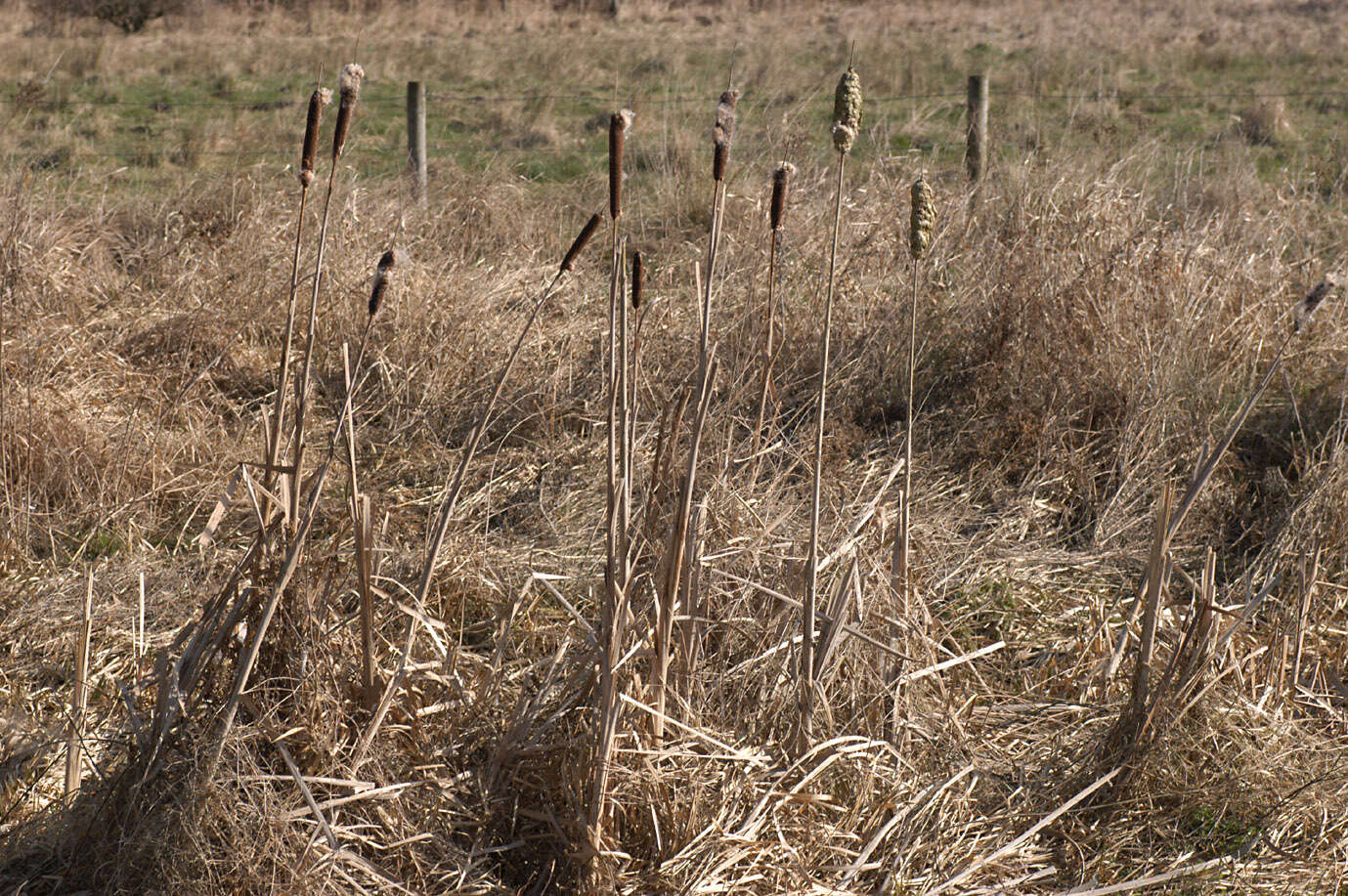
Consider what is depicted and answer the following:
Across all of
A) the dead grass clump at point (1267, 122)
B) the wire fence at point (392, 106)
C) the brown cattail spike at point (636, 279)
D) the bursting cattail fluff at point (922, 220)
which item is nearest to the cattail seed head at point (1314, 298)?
the bursting cattail fluff at point (922, 220)

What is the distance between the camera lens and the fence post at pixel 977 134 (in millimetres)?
5996

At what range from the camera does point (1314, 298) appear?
2.07m

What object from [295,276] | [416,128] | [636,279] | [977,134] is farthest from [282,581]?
[416,128]

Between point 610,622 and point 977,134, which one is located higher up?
point 977,134

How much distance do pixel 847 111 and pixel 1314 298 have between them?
911 mm

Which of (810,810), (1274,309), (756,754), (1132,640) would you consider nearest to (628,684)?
(756,754)

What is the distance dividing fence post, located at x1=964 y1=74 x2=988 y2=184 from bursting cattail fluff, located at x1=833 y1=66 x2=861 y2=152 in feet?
12.0

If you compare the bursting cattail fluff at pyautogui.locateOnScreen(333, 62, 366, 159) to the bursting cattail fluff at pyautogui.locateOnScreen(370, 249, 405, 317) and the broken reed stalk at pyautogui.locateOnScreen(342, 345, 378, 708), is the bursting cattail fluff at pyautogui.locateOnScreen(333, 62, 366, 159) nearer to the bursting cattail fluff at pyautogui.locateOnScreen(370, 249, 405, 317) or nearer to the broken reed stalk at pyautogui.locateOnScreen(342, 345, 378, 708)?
the bursting cattail fluff at pyautogui.locateOnScreen(370, 249, 405, 317)

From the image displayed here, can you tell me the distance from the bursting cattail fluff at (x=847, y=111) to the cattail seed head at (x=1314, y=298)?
84 cm

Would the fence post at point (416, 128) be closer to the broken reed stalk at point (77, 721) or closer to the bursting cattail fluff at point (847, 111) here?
the broken reed stalk at point (77, 721)

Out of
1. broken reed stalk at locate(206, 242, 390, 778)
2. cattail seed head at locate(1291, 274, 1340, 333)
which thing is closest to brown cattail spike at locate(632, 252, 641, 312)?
broken reed stalk at locate(206, 242, 390, 778)

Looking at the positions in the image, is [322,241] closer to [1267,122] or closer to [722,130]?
[722,130]

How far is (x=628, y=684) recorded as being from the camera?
1.98 meters

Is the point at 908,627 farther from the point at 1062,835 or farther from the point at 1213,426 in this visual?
the point at 1213,426
